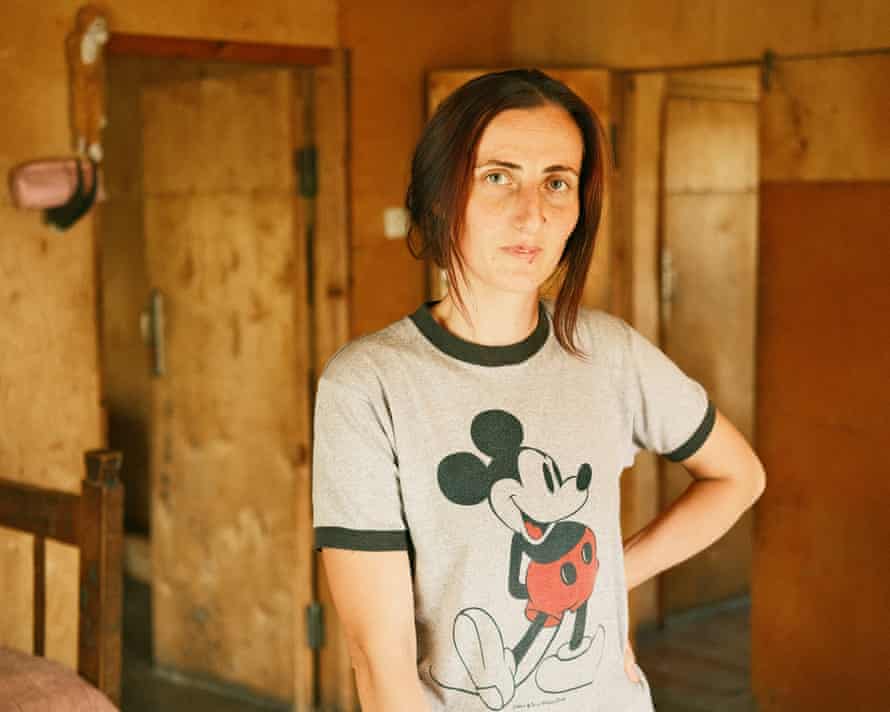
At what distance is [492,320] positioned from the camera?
148 centimetres

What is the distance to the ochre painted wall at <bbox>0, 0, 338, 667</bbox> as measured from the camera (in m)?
3.04

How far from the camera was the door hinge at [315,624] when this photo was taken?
4039 mm

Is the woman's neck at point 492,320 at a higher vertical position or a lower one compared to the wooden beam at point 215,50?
lower

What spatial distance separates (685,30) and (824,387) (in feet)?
3.66

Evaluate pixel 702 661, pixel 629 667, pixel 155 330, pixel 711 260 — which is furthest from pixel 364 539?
pixel 711 260

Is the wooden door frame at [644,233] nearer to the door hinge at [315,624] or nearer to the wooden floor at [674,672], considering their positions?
the wooden floor at [674,672]

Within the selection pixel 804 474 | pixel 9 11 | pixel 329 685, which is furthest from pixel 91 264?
pixel 804 474

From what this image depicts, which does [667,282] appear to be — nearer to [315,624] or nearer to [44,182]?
[315,624]

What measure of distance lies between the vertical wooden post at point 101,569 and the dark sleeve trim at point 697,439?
36.0 inches

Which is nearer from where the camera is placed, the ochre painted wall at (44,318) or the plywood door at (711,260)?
the ochre painted wall at (44,318)

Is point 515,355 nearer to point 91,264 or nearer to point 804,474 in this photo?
point 91,264

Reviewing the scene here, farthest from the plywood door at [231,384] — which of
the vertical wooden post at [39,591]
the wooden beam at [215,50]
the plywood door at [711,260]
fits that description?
the vertical wooden post at [39,591]

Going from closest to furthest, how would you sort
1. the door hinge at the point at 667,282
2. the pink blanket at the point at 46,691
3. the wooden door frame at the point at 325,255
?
1. the pink blanket at the point at 46,691
2. the wooden door frame at the point at 325,255
3. the door hinge at the point at 667,282

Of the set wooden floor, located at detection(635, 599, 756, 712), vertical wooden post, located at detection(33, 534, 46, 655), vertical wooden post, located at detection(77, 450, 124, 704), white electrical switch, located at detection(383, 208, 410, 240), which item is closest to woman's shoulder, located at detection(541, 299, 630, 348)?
vertical wooden post, located at detection(77, 450, 124, 704)
